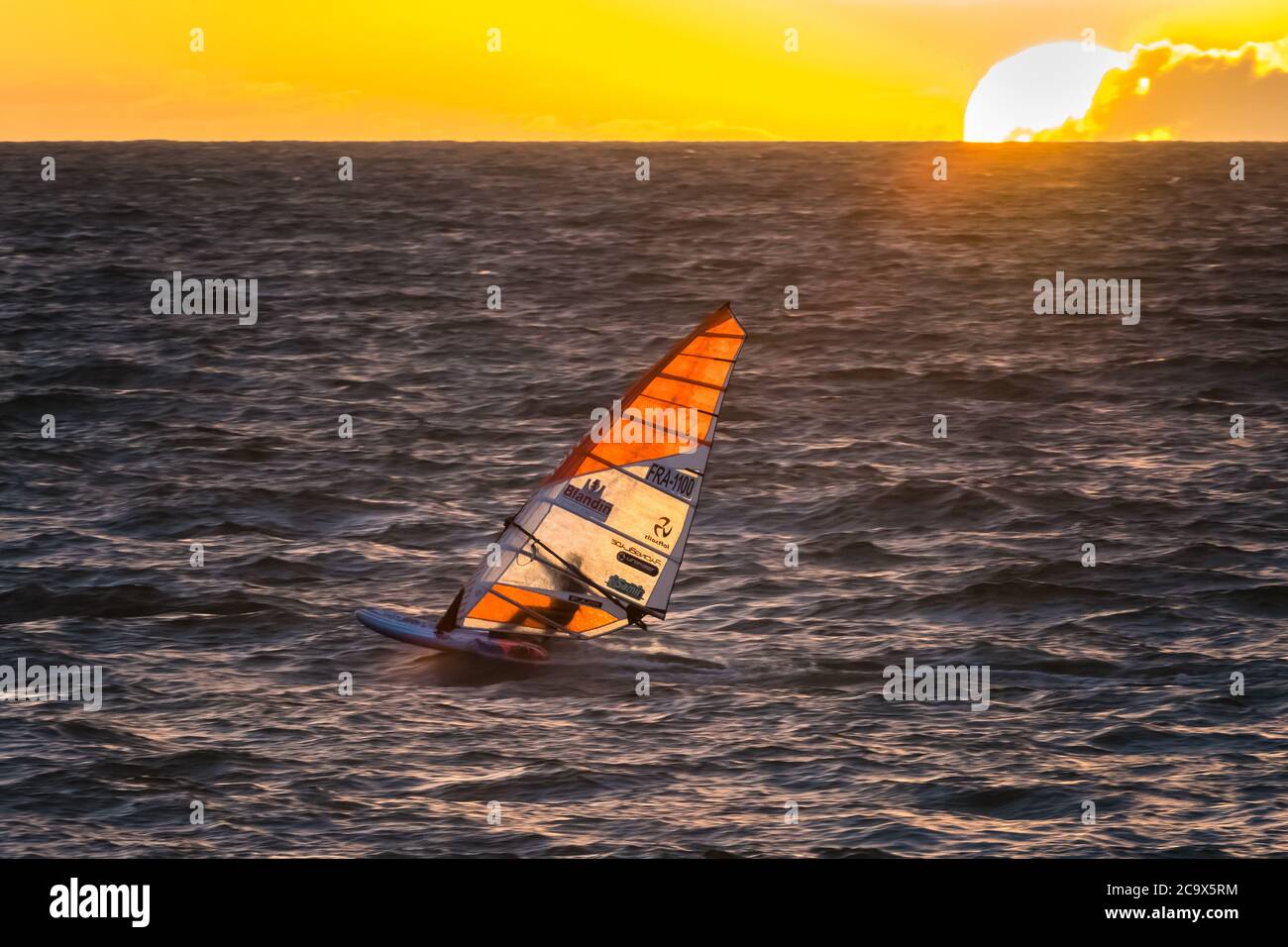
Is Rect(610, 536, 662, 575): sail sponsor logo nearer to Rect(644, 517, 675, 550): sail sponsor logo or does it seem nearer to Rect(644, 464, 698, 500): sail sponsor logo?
Rect(644, 517, 675, 550): sail sponsor logo

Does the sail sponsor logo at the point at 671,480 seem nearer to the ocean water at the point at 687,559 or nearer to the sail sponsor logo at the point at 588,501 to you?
the sail sponsor logo at the point at 588,501

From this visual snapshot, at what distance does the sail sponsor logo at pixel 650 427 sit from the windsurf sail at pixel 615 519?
1 cm

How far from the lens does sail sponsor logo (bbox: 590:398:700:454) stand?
22.6m

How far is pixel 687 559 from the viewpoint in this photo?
93.5 ft

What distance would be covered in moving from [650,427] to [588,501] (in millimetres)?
1445

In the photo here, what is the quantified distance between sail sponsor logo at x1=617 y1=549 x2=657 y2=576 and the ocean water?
115cm

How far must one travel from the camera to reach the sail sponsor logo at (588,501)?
23047 millimetres
